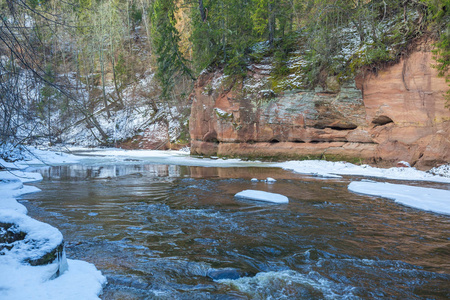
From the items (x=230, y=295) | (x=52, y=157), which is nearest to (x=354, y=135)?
(x=230, y=295)

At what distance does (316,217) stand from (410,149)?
9349 millimetres

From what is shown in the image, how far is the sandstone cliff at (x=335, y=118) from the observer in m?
12.7

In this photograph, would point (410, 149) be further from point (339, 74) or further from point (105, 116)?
point (105, 116)

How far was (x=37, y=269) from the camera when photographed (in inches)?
120

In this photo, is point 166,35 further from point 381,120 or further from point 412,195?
point 412,195

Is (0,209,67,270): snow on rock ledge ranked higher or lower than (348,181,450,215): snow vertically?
higher

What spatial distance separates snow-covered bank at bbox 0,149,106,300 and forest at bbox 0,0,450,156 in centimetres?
106

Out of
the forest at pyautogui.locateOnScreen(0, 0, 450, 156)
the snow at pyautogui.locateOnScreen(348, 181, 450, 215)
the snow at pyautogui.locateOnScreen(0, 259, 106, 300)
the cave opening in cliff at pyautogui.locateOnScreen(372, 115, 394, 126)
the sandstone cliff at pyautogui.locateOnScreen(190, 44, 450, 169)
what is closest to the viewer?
the snow at pyautogui.locateOnScreen(0, 259, 106, 300)

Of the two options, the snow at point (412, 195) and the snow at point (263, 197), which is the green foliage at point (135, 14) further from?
the snow at point (412, 195)

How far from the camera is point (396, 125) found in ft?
45.2

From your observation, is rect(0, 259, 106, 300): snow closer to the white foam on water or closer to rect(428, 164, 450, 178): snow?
the white foam on water

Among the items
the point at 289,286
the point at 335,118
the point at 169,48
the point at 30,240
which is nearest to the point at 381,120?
the point at 335,118

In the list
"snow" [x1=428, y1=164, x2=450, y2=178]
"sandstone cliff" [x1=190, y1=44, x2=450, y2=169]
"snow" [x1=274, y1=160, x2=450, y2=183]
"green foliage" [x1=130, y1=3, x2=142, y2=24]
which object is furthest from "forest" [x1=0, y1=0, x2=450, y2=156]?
"snow" [x1=274, y1=160, x2=450, y2=183]

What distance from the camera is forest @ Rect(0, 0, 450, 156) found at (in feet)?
13.2
